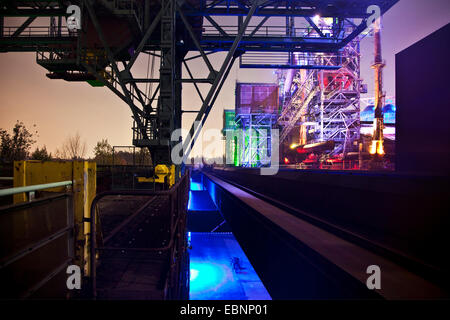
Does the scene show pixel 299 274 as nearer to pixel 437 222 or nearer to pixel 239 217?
pixel 437 222

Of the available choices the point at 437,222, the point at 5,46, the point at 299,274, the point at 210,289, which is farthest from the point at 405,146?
the point at 210,289

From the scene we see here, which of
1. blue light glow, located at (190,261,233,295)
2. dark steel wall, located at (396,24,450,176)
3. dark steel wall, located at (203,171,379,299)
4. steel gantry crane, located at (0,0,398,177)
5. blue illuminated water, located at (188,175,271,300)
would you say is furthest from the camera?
blue light glow, located at (190,261,233,295)

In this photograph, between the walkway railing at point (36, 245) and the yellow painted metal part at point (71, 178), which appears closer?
the walkway railing at point (36, 245)

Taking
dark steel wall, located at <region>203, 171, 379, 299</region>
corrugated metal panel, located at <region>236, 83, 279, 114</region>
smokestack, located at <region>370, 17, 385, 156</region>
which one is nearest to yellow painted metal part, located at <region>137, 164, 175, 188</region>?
dark steel wall, located at <region>203, 171, 379, 299</region>

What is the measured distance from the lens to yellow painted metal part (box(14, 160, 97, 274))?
10.4ft

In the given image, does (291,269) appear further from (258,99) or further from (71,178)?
(258,99)

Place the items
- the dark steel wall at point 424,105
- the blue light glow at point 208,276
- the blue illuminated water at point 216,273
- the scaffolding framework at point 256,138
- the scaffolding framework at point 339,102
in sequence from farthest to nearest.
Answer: the scaffolding framework at point 256,138, the scaffolding framework at point 339,102, the blue light glow at point 208,276, the blue illuminated water at point 216,273, the dark steel wall at point 424,105

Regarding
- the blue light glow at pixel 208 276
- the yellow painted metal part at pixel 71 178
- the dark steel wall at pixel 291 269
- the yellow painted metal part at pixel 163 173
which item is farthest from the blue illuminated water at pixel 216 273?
the yellow painted metal part at pixel 71 178

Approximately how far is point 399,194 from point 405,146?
2.50ft

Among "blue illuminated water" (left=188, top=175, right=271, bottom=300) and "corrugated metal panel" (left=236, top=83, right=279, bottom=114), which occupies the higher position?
"corrugated metal panel" (left=236, top=83, right=279, bottom=114)

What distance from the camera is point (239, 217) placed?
6254 mm

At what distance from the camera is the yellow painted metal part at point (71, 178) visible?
318 centimetres

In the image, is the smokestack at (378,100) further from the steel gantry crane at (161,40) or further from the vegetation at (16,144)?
the vegetation at (16,144)

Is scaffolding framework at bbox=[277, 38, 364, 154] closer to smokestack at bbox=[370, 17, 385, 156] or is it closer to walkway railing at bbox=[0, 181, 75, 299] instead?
smokestack at bbox=[370, 17, 385, 156]
